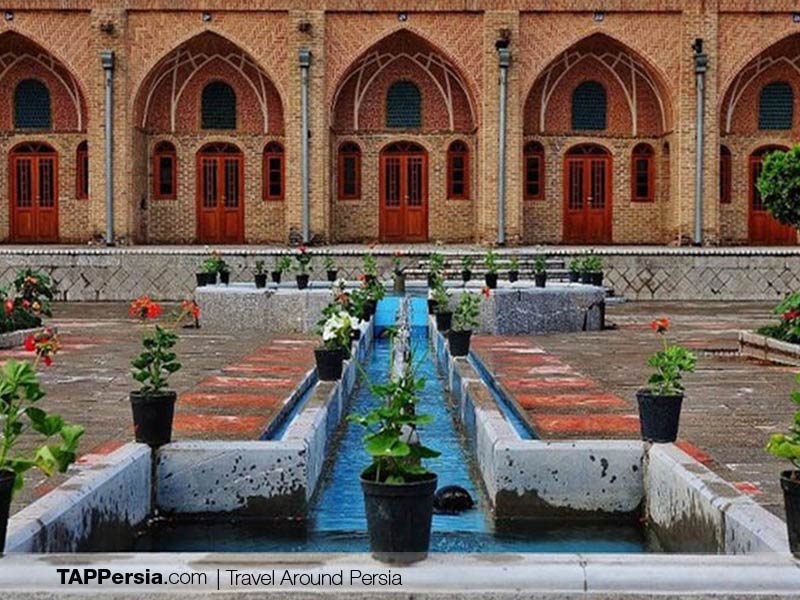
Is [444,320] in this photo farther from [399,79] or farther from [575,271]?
[399,79]

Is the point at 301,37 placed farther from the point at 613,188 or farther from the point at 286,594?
the point at 286,594

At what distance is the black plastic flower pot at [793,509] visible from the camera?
3.60 meters

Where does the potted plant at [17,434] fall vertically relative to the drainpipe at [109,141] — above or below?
below

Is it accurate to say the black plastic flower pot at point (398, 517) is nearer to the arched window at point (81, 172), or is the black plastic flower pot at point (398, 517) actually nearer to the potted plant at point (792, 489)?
the potted plant at point (792, 489)

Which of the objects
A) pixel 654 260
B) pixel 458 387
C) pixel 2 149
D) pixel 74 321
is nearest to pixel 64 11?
pixel 2 149

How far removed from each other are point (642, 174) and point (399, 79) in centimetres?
543

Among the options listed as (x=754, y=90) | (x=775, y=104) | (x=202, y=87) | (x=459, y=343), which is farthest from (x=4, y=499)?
(x=775, y=104)

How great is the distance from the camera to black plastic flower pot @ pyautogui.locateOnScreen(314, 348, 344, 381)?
8.09 m

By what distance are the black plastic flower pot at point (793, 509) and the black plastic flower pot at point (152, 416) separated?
111 inches

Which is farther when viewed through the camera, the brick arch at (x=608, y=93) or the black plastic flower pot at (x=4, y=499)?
the brick arch at (x=608, y=93)

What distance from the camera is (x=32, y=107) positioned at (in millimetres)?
25094

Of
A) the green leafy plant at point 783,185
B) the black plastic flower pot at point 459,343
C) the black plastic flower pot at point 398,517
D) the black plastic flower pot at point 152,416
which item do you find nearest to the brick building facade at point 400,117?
Result: the green leafy plant at point 783,185

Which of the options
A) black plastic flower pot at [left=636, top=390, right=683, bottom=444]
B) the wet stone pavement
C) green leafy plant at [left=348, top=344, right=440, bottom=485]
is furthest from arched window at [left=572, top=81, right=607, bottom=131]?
green leafy plant at [left=348, top=344, right=440, bottom=485]

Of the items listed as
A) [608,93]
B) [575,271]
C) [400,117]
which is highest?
[608,93]
